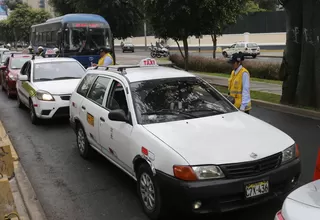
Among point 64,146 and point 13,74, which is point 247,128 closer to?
point 64,146

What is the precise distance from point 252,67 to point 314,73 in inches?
328

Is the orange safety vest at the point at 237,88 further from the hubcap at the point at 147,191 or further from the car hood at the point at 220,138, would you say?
the hubcap at the point at 147,191

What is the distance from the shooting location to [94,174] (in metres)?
5.93

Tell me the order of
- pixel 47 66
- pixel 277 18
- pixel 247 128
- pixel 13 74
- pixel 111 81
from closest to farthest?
pixel 247 128
pixel 111 81
pixel 47 66
pixel 13 74
pixel 277 18

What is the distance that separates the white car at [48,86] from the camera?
354 inches

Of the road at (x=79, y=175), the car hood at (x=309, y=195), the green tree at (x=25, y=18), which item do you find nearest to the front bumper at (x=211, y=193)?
the road at (x=79, y=175)

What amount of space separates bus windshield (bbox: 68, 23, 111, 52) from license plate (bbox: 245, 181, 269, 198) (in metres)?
17.0

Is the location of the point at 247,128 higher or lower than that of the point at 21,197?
higher

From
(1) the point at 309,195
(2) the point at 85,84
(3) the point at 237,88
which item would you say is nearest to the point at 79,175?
(2) the point at 85,84

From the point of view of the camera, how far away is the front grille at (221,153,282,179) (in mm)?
3816

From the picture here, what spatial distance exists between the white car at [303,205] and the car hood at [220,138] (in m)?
1.01

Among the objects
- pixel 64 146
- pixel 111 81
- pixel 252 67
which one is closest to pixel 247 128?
pixel 111 81

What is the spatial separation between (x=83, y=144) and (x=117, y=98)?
1.51 meters

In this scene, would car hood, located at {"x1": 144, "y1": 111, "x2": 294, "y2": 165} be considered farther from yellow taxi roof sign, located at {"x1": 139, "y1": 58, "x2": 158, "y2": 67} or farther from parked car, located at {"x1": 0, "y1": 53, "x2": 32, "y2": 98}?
parked car, located at {"x1": 0, "y1": 53, "x2": 32, "y2": 98}
